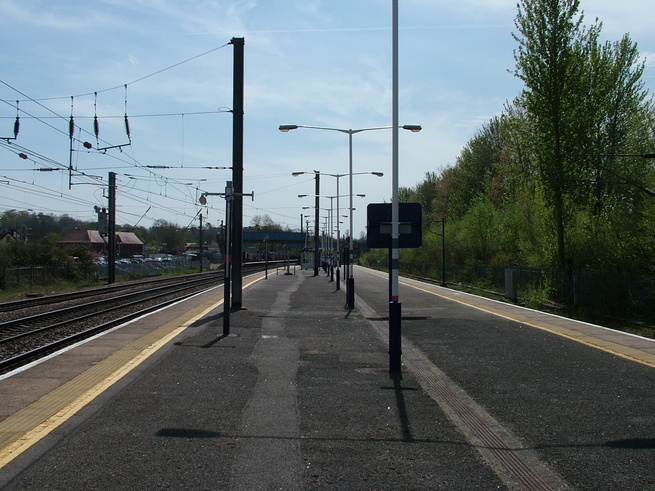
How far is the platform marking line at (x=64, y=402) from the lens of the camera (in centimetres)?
609

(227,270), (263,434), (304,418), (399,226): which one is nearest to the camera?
(263,434)

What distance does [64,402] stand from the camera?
7.61 m

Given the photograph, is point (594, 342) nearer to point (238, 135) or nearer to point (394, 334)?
point (394, 334)

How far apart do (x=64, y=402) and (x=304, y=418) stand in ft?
9.60

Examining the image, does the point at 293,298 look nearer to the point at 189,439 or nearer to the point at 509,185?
the point at 189,439

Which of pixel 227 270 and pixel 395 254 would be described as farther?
pixel 227 270

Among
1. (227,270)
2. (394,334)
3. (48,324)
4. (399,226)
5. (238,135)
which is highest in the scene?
(238,135)

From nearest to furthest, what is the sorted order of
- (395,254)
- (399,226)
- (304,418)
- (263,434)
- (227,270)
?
(263,434) → (304,418) → (395,254) → (399,226) → (227,270)

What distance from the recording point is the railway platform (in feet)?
17.4

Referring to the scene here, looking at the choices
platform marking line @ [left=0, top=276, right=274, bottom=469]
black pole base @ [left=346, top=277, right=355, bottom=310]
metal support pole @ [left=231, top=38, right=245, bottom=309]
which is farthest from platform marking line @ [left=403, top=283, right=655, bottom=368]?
metal support pole @ [left=231, top=38, right=245, bottom=309]

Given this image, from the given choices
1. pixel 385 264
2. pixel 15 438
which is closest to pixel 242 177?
pixel 15 438

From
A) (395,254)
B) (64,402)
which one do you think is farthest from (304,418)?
(395,254)

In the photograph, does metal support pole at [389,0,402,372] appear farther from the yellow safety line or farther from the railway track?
the railway track

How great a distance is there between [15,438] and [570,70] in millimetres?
31121
